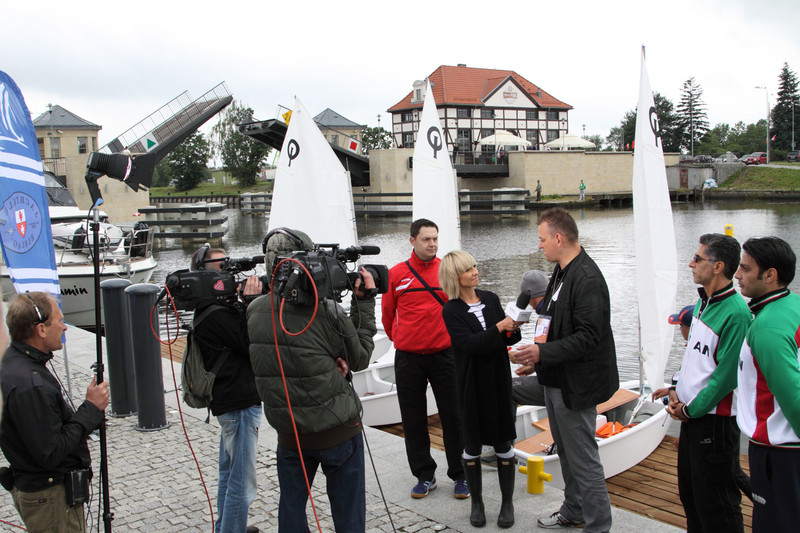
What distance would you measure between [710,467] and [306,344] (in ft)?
6.59

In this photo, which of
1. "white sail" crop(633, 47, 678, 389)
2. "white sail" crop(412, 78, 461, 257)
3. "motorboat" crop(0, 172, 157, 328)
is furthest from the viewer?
"motorboat" crop(0, 172, 157, 328)

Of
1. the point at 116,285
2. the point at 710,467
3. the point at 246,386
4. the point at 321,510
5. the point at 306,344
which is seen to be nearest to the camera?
the point at 306,344

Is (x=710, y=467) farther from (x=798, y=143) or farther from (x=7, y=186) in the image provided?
(x=798, y=143)

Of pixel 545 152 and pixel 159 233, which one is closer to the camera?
pixel 159 233

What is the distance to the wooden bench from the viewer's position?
5.37 meters

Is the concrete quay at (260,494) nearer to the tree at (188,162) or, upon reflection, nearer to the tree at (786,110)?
the tree at (188,162)

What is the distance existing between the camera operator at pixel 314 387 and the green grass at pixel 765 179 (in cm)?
5227

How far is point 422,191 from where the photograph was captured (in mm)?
9414

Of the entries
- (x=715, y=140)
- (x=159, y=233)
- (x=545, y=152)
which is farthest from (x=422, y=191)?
(x=715, y=140)

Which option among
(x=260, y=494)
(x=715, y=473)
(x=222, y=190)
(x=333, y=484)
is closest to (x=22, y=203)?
(x=260, y=494)

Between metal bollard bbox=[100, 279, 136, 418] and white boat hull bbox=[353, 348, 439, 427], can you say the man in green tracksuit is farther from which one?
metal bollard bbox=[100, 279, 136, 418]

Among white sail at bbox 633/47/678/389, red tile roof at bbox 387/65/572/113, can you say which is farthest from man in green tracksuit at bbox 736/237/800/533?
red tile roof at bbox 387/65/572/113

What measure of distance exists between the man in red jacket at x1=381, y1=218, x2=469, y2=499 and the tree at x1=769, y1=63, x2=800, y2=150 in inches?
3050

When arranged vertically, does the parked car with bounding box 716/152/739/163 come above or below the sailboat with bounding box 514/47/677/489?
above
